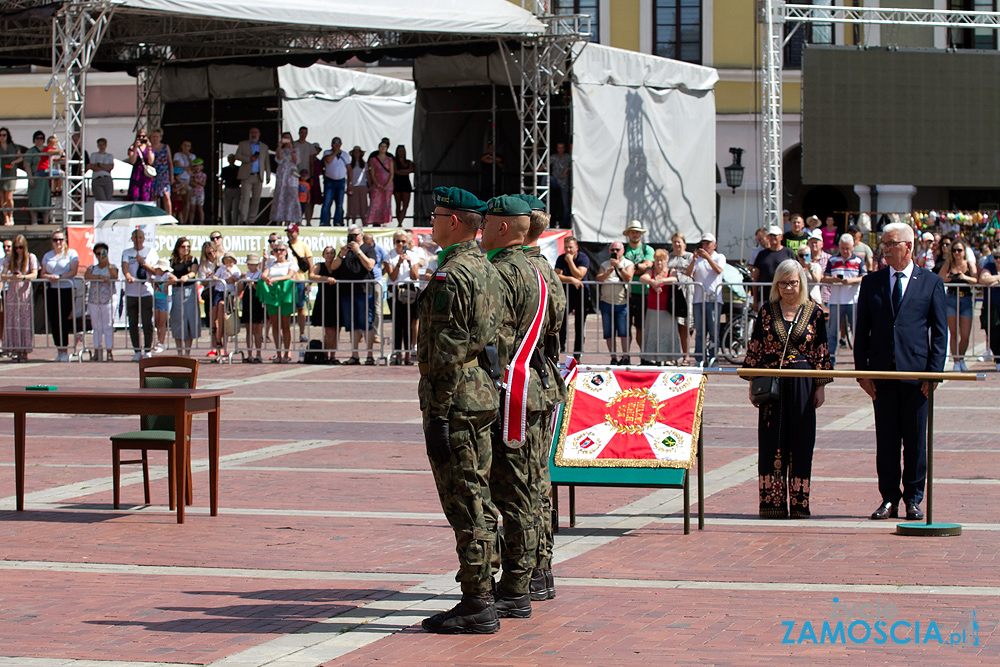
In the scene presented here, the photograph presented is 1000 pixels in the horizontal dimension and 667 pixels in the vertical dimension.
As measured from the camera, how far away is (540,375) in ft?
22.0

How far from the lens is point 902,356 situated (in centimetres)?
917

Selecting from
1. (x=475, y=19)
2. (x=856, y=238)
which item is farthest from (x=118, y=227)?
(x=856, y=238)

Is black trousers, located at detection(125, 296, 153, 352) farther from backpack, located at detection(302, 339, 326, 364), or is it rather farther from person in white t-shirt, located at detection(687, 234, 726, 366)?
person in white t-shirt, located at detection(687, 234, 726, 366)

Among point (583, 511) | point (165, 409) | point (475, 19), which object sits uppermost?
point (475, 19)

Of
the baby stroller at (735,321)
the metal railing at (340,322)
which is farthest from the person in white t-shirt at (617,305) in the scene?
the baby stroller at (735,321)

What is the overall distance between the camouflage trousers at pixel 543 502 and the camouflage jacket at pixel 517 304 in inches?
7.6

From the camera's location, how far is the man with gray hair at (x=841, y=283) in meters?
18.9

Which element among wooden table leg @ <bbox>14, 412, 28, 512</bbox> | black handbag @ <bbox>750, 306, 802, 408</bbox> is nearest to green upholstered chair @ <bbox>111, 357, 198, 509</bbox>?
wooden table leg @ <bbox>14, 412, 28, 512</bbox>

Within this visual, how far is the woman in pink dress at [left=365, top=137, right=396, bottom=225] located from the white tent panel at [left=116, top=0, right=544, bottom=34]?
10.1ft

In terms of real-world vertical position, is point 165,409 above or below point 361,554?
above

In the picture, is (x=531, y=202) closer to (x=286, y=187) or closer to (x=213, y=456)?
(x=213, y=456)

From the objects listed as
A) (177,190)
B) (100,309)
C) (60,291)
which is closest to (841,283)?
(100,309)

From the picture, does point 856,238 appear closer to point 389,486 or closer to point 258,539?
point 389,486

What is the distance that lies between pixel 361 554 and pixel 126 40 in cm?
2264
